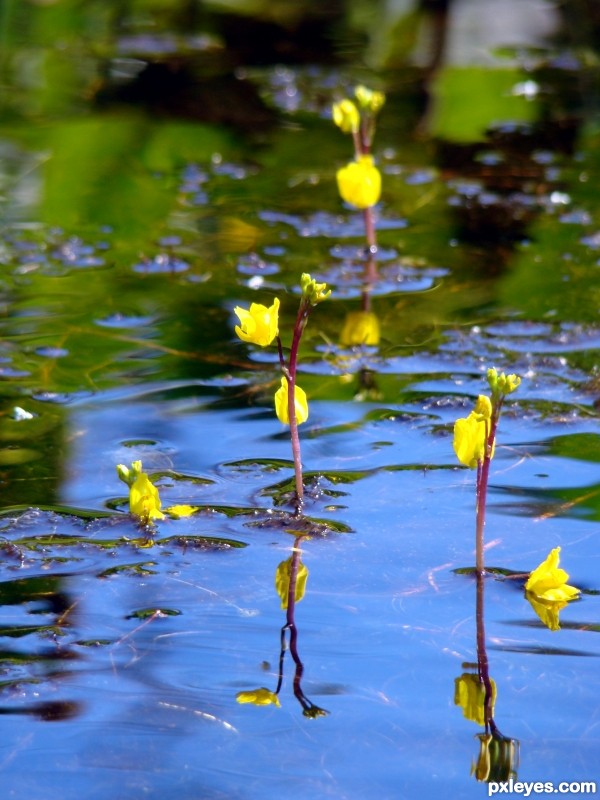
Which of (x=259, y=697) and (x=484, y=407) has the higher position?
(x=484, y=407)

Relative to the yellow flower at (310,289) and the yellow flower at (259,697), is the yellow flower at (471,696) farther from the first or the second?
the yellow flower at (310,289)

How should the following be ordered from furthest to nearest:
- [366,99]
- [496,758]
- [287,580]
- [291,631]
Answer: [366,99]
[287,580]
[291,631]
[496,758]

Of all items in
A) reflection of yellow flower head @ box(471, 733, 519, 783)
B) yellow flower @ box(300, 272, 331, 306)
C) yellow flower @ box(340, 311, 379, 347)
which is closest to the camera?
reflection of yellow flower head @ box(471, 733, 519, 783)

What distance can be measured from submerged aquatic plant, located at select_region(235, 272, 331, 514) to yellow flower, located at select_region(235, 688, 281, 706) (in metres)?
0.52

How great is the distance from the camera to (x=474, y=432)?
6.15 ft

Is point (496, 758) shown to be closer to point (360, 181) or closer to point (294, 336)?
point (294, 336)

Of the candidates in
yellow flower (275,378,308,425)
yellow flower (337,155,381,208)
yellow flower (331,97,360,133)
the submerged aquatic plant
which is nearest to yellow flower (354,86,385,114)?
yellow flower (331,97,360,133)

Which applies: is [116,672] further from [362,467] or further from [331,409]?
[331,409]

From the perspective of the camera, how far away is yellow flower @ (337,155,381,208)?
3.30 metres

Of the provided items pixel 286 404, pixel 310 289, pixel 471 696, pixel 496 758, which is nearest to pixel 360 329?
pixel 286 404

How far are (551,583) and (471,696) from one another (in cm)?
28

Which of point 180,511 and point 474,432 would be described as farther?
point 180,511

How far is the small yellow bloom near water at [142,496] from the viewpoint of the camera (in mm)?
2023

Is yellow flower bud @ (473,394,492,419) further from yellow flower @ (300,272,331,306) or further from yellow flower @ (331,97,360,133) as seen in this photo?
yellow flower @ (331,97,360,133)
